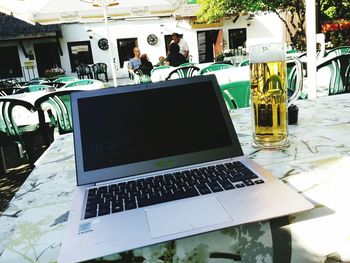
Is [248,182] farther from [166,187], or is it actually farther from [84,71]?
[84,71]

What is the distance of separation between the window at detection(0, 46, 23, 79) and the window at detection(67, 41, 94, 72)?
8.00ft

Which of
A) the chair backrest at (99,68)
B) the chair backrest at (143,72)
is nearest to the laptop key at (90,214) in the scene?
the chair backrest at (143,72)

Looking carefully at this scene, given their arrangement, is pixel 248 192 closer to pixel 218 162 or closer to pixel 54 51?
pixel 218 162

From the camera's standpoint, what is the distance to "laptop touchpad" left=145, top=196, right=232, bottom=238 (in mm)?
500

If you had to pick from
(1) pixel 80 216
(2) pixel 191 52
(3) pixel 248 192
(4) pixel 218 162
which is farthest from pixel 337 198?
(2) pixel 191 52

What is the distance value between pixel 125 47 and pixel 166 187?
15.2 meters

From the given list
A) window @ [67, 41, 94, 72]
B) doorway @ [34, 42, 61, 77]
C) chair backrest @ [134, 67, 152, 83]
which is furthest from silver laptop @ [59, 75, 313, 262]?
doorway @ [34, 42, 61, 77]

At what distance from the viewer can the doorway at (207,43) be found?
15648mm

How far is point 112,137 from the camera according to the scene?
83 cm

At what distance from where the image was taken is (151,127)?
848 mm

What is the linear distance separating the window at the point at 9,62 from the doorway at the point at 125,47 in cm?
472

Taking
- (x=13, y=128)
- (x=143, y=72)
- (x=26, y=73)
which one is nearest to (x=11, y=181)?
(x=13, y=128)

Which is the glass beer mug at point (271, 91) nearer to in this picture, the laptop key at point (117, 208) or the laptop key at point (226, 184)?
the laptop key at point (226, 184)

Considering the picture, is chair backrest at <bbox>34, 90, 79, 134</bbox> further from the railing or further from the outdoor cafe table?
the railing
